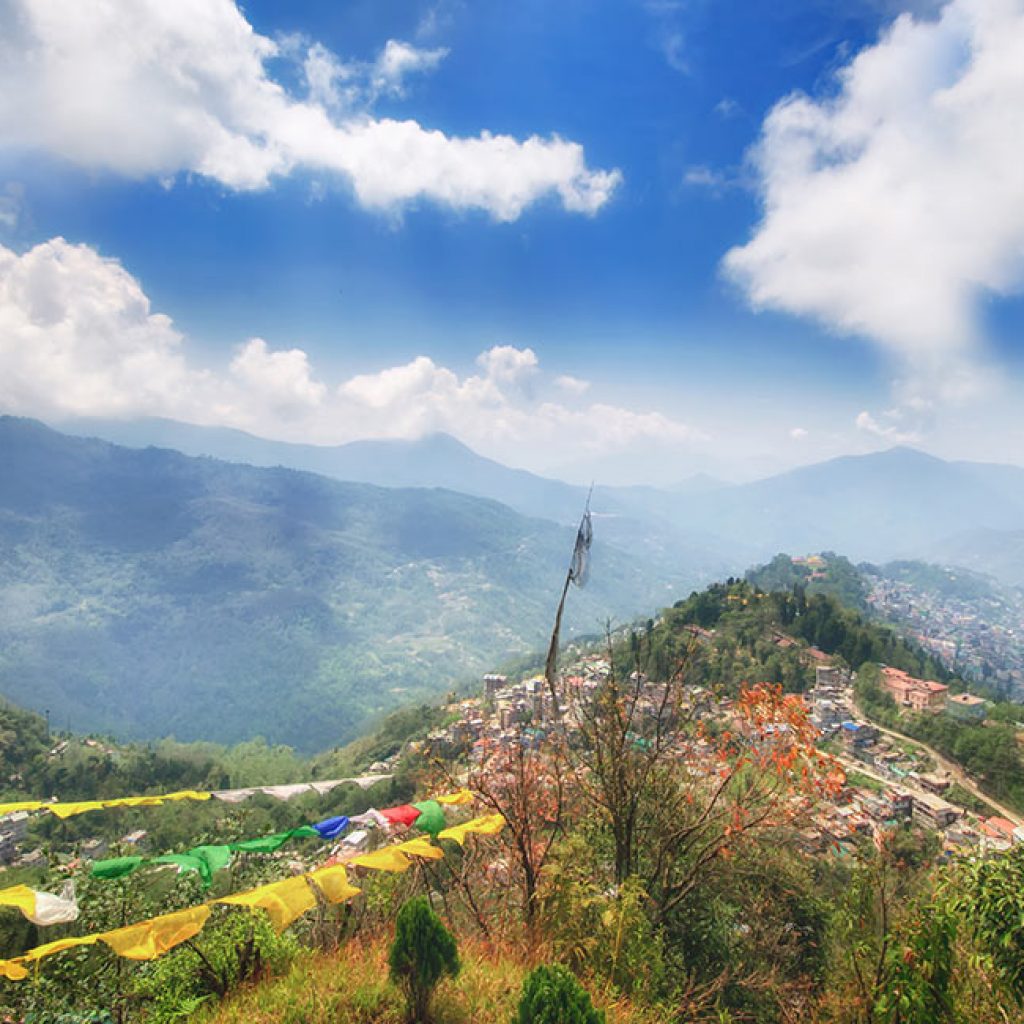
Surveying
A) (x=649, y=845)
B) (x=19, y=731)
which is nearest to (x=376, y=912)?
(x=649, y=845)

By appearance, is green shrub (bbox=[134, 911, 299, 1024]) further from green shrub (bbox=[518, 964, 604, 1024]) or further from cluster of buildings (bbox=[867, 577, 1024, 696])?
cluster of buildings (bbox=[867, 577, 1024, 696])

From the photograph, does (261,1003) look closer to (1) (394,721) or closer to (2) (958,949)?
(2) (958,949)

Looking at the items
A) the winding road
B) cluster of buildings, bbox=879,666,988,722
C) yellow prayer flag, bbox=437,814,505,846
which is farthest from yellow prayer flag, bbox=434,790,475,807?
cluster of buildings, bbox=879,666,988,722

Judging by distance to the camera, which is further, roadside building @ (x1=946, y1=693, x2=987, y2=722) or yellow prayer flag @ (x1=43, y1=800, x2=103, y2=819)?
roadside building @ (x1=946, y1=693, x2=987, y2=722)

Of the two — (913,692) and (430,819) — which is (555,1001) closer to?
(430,819)

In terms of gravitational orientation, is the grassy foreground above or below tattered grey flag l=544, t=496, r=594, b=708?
below

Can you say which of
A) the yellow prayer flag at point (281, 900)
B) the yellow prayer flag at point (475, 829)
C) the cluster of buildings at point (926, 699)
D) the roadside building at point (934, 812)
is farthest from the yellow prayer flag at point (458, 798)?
the cluster of buildings at point (926, 699)

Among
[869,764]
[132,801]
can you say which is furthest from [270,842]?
[869,764]
